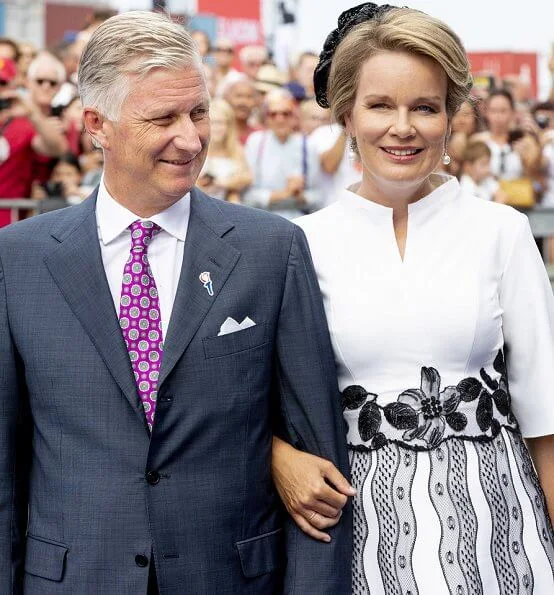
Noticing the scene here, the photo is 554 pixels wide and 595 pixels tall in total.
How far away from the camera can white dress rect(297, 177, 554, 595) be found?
10.9 feet

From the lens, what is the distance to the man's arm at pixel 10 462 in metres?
3.16

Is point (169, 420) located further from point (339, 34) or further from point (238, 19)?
point (238, 19)

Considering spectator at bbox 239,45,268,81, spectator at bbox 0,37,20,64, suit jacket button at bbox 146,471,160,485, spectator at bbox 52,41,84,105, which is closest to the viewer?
suit jacket button at bbox 146,471,160,485

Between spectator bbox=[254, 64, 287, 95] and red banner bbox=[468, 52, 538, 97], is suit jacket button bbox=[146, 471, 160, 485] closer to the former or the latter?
spectator bbox=[254, 64, 287, 95]

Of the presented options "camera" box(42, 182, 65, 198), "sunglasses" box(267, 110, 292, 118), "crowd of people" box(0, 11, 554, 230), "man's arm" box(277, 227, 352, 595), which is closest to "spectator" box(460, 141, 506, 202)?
"crowd of people" box(0, 11, 554, 230)

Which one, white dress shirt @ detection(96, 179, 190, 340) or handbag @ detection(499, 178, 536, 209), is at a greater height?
handbag @ detection(499, 178, 536, 209)

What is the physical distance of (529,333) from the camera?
347cm

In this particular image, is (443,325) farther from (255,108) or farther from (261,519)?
(255,108)

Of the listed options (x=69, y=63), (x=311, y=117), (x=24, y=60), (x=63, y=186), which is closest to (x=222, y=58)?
(x=69, y=63)

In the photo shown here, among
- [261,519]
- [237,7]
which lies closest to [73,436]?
[261,519]

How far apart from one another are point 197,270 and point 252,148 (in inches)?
247

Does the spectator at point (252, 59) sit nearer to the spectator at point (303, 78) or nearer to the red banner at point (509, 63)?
the spectator at point (303, 78)

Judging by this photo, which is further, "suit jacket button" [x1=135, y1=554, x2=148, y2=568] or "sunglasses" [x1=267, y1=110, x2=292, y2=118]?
"sunglasses" [x1=267, y1=110, x2=292, y2=118]

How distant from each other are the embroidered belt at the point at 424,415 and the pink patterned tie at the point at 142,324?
1.90 ft
